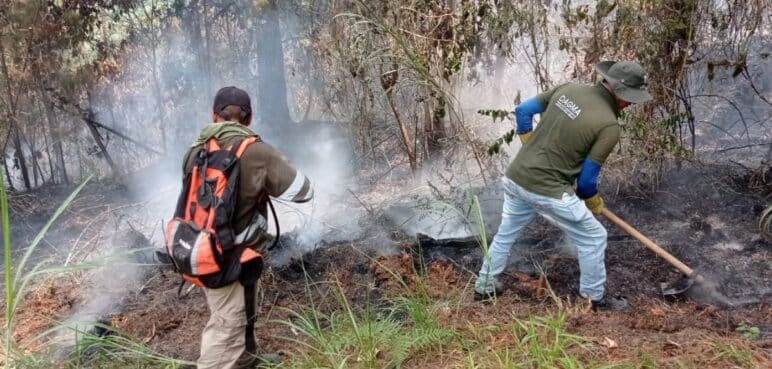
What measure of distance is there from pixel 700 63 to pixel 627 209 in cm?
156

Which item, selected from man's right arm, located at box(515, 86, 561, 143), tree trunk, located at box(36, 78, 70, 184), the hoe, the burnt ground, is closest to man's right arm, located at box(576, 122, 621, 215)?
the hoe

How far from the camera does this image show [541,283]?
167 inches

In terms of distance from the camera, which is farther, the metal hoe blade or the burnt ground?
the metal hoe blade

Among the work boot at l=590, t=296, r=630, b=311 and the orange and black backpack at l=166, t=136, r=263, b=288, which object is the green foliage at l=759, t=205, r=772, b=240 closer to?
the work boot at l=590, t=296, r=630, b=311

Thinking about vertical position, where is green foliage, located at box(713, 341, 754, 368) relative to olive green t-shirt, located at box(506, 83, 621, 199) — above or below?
below

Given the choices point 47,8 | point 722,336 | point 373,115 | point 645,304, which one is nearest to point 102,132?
point 47,8

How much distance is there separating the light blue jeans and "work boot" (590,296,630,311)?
0.06 meters

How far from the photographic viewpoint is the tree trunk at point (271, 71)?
8734 millimetres

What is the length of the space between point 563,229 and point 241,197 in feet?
7.43

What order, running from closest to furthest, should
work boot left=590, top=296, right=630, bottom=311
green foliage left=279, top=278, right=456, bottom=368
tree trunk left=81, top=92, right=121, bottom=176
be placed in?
green foliage left=279, top=278, right=456, bottom=368
work boot left=590, top=296, right=630, bottom=311
tree trunk left=81, top=92, right=121, bottom=176

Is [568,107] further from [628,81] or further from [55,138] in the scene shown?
[55,138]

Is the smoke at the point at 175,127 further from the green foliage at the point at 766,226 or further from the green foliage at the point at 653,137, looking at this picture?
the green foliage at the point at 766,226

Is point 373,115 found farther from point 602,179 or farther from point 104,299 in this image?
point 104,299

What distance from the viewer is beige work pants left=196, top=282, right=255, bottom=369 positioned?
3.22 m
